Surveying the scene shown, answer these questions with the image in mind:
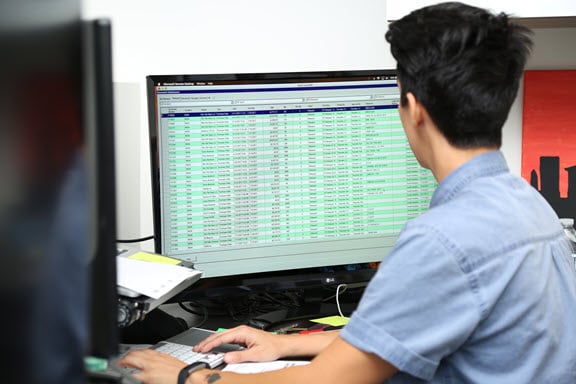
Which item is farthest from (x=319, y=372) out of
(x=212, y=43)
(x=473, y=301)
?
(x=212, y=43)

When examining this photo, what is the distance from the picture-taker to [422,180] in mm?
1484

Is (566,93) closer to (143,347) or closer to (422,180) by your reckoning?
(422,180)

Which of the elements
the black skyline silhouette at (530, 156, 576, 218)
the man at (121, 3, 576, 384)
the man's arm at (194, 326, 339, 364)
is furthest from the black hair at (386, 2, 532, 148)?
the black skyline silhouette at (530, 156, 576, 218)

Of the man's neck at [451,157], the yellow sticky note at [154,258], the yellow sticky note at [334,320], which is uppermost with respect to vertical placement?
the man's neck at [451,157]

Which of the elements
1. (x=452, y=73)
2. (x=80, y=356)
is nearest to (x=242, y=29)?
(x=452, y=73)

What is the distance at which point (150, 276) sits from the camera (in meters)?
1.11

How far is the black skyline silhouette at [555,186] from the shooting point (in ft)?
5.36

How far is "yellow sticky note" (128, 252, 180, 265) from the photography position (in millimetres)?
1210

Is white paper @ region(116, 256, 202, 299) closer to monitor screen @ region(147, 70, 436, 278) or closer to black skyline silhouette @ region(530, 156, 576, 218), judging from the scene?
monitor screen @ region(147, 70, 436, 278)

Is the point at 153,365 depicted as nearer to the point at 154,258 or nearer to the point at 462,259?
the point at 154,258

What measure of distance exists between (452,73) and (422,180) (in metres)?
0.61

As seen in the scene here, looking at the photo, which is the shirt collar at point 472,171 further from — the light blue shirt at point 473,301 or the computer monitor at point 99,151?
the computer monitor at point 99,151

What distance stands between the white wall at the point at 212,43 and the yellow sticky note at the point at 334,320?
1.49ft

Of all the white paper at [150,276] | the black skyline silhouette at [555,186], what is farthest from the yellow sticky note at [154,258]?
the black skyline silhouette at [555,186]
